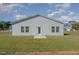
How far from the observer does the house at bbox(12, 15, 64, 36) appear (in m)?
17.4

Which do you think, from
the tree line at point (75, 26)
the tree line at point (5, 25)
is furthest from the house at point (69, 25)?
the tree line at point (5, 25)

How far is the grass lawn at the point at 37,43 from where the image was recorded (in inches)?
685

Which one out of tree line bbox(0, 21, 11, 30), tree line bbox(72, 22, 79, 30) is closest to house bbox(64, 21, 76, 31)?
tree line bbox(72, 22, 79, 30)

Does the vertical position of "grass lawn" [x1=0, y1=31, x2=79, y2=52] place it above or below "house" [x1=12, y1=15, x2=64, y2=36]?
below

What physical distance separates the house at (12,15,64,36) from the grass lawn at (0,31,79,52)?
8cm

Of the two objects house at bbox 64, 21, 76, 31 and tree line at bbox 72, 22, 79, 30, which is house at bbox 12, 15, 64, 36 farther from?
tree line at bbox 72, 22, 79, 30

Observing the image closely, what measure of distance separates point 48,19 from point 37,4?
30 centimetres

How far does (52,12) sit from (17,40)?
0.72m

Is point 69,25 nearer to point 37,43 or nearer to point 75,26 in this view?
point 75,26

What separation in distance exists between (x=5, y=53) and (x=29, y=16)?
0.71 meters

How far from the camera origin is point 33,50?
17.4 m

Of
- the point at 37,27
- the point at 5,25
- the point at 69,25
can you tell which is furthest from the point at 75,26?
the point at 5,25

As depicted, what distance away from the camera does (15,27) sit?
1744 cm

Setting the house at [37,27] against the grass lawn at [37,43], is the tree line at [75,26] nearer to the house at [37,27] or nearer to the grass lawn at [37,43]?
the grass lawn at [37,43]
